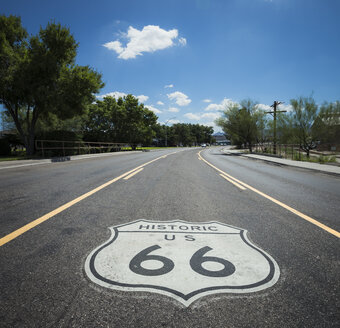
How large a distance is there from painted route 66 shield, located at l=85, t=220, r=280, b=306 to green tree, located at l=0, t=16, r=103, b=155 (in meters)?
18.5

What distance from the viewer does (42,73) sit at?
17.0 meters

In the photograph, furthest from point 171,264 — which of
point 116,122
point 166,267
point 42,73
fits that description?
point 116,122

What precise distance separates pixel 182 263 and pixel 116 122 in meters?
44.5

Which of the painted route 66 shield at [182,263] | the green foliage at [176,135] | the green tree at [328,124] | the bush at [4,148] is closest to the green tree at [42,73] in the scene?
the bush at [4,148]

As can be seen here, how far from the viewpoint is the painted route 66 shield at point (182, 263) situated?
1.67 m

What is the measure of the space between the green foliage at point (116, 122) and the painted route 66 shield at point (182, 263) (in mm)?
42238

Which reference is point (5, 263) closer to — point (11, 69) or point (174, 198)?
point (174, 198)

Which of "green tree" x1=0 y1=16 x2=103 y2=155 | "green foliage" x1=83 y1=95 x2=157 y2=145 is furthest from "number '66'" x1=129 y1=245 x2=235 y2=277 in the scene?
"green foliage" x1=83 y1=95 x2=157 y2=145

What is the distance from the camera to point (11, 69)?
53.2ft

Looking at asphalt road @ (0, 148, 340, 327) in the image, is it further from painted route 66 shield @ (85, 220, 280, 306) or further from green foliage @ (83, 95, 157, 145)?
green foliage @ (83, 95, 157, 145)

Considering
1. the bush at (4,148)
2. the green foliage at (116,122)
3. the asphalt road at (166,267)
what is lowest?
the asphalt road at (166,267)

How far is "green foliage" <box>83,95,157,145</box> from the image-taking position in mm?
43156

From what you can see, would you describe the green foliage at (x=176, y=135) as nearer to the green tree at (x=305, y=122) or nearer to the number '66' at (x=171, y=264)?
the green tree at (x=305, y=122)

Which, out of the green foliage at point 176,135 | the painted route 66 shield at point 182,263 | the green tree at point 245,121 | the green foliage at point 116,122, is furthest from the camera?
the green foliage at point 176,135
